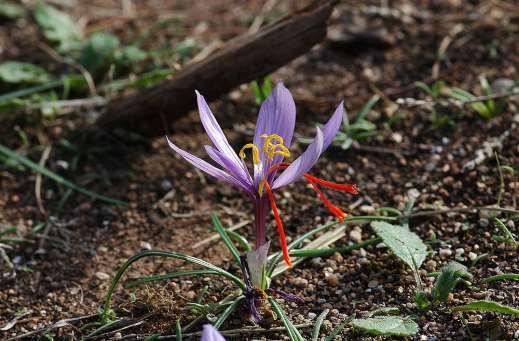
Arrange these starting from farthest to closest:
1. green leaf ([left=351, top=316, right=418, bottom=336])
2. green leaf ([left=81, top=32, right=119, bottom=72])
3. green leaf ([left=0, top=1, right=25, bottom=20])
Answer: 1. green leaf ([left=0, top=1, right=25, bottom=20])
2. green leaf ([left=81, top=32, right=119, bottom=72])
3. green leaf ([left=351, top=316, right=418, bottom=336])

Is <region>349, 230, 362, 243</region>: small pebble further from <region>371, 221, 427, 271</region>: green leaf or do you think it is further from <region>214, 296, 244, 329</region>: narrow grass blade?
<region>214, 296, 244, 329</region>: narrow grass blade

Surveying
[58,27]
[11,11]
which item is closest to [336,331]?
[58,27]

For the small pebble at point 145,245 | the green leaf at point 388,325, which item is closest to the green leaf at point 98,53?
the small pebble at point 145,245

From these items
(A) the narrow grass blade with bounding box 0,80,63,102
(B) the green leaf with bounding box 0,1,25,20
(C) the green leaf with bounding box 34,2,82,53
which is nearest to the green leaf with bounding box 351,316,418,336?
(A) the narrow grass blade with bounding box 0,80,63,102

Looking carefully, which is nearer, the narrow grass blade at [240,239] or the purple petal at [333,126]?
the purple petal at [333,126]

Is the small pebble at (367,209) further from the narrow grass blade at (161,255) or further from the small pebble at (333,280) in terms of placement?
the narrow grass blade at (161,255)

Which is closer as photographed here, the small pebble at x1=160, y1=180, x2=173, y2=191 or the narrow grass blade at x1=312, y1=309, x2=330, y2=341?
the narrow grass blade at x1=312, y1=309, x2=330, y2=341

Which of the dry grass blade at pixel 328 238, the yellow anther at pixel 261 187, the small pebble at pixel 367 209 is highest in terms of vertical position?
the yellow anther at pixel 261 187

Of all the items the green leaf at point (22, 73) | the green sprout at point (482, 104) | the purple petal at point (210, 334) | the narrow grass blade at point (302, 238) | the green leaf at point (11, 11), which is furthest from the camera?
the green leaf at point (11, 11)
